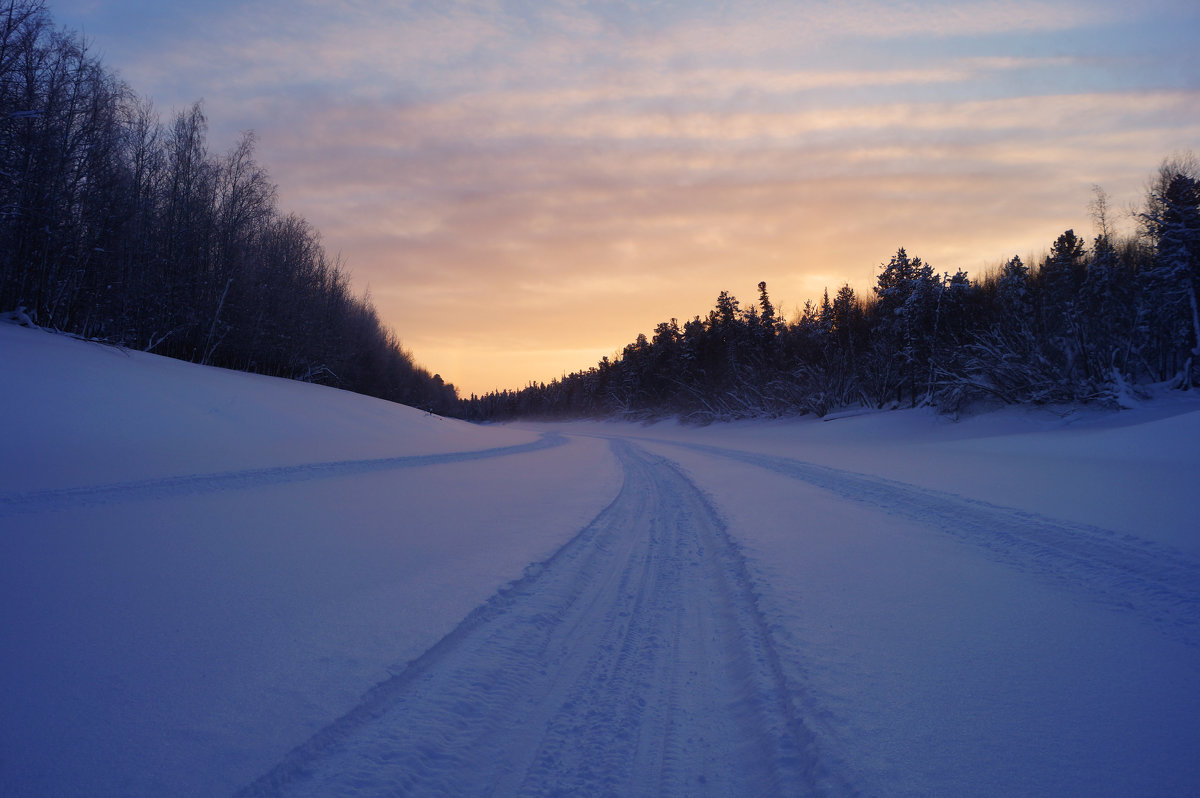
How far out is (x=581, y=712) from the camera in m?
2.76

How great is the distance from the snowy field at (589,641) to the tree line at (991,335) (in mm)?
13195

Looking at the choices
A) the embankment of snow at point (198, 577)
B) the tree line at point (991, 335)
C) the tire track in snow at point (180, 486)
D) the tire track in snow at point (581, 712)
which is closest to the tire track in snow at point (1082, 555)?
the tire track in snow at point (581, 712)

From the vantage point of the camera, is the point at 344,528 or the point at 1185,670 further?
the point at 344,528

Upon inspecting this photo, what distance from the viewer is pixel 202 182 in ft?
88.0

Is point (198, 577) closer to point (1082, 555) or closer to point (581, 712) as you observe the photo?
point (581, 712)

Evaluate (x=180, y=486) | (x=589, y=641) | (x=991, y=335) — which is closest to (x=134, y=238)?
(x=180, y=486)

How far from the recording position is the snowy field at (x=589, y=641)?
223 centimetres

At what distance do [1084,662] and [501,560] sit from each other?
14.8 feet

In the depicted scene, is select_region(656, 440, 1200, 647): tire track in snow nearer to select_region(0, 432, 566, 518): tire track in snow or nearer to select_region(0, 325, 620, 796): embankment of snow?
select_region(0, 325, 620, 796): embankment of snow

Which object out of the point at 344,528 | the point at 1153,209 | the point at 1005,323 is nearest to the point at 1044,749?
the point at 344,528

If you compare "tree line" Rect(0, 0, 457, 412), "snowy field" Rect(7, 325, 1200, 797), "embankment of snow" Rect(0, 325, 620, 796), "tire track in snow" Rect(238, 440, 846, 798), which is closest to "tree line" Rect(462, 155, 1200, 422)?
"snowy field" Rect(7, 325, 1200, 797)

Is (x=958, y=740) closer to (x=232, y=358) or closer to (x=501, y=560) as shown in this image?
(x=501, y=560)

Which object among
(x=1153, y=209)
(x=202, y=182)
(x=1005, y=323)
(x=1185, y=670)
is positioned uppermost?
(x=202, y=182)

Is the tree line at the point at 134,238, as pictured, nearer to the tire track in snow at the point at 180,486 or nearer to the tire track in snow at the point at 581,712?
the tire track in snow at the point at 180,486
